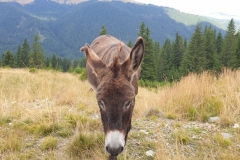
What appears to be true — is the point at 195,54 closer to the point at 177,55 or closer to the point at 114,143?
the point at 177,55

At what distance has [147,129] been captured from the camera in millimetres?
5082

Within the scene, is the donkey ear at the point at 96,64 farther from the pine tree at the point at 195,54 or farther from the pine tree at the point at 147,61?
the pine tree at the point at 195,54

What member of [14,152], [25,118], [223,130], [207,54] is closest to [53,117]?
[25,118]

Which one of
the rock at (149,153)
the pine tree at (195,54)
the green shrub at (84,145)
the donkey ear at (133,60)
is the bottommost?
the pine tree at (195,54)

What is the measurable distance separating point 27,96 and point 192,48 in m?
41.2

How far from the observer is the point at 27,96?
7609mm

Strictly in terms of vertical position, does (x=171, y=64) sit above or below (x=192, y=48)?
below

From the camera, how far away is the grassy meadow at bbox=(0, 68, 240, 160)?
398 centimetres

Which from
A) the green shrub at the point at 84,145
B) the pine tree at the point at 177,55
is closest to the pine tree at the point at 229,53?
the pine tree at the point at 177,55

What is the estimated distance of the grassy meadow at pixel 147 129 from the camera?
3979mm

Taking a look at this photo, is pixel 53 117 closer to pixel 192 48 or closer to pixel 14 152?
pixel 14 152

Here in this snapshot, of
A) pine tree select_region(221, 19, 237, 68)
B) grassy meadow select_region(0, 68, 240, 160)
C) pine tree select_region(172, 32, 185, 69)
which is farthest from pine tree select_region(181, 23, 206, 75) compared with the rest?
grassy meadow select_region(0, 68, 240, 160)

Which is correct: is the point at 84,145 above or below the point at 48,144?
above

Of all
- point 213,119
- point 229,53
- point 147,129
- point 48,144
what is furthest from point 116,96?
point 229,53
